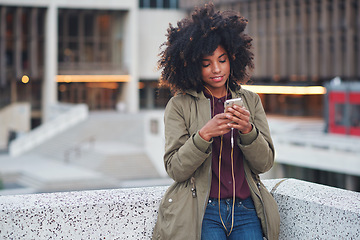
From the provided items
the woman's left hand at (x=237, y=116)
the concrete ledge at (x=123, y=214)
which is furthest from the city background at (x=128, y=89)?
the woman's left hand at (x=237, y=116)

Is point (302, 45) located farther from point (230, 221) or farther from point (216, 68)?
point (230, 221)

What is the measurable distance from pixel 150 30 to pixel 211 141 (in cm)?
5341

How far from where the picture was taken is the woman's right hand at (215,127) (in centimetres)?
312

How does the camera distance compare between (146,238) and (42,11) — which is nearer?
(146,238)

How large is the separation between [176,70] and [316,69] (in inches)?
1607

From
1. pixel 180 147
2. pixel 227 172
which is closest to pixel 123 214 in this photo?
pixel 180 147

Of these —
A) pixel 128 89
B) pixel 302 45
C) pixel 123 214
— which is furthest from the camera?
pixel 128 89

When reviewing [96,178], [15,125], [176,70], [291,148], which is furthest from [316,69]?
[176,70]

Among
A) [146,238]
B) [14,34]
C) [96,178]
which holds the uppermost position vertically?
[14,34]

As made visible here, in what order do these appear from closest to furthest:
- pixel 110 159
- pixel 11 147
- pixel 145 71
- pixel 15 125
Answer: pixel 110 159 < pixel 11 147 < pixel 15 125 < pixel 145 71

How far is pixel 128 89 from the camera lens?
54.1 metres

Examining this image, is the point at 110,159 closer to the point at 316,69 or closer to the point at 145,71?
Answer: the point at 316,69

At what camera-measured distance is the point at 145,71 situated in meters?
55.9

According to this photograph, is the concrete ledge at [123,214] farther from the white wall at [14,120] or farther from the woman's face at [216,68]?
the white wall at [14,120]
